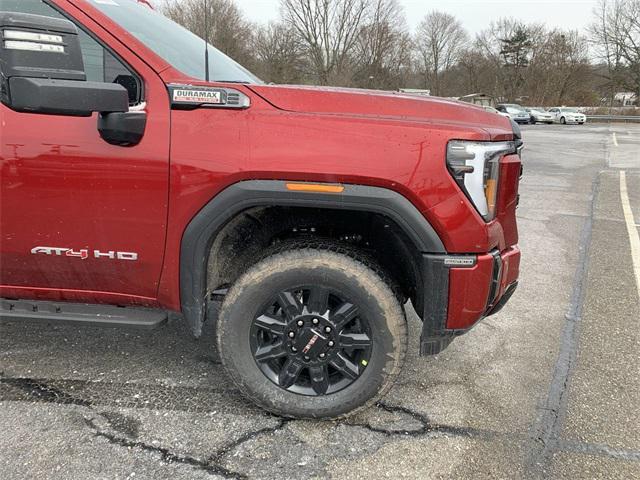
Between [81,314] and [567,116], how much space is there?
143ft

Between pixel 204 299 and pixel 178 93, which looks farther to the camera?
pixel 204 299

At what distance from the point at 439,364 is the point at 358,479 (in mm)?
1180

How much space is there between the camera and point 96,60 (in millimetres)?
2307

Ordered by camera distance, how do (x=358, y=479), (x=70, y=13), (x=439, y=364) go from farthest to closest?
(x=439, y=364), (x=70, y=13), (x=358, y=479)

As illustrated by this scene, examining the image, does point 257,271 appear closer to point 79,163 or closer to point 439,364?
point 79,163

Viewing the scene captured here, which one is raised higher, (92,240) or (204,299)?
(92,240)

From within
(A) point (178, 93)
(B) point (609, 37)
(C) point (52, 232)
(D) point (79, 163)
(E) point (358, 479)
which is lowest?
(E) point (358, 479)

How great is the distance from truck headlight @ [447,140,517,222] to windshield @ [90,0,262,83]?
126 centimetres

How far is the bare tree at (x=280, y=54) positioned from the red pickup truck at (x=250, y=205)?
41.9 meters

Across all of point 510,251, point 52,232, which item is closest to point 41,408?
point 52,232

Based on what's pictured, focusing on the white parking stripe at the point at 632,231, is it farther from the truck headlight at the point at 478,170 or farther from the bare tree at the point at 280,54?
the bare tree at the point at 280,54

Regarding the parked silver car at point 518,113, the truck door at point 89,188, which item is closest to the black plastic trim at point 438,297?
the truck door at point 89,188

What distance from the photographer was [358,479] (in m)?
2.13

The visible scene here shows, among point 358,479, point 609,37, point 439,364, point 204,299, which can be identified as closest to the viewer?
point 358,479
